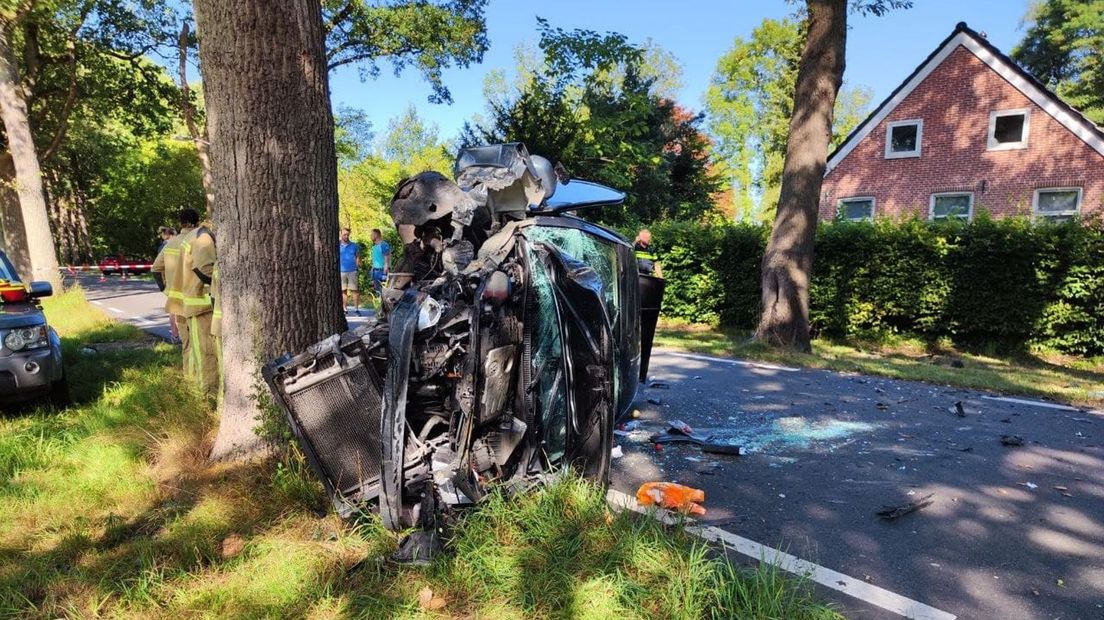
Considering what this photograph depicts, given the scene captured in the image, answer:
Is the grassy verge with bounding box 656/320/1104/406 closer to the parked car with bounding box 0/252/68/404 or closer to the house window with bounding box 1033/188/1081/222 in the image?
the parked car with bounding box 0/252/68/404

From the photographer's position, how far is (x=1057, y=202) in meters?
17.4

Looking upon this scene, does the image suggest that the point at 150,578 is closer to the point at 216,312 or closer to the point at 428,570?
the point at 428,570

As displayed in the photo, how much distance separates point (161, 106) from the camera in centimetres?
1800

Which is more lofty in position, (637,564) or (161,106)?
(161,106)

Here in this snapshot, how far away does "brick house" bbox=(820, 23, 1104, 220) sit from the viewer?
1686cm

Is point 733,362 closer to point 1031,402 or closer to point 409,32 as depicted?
point 1031,402

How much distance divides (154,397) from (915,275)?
11599 millimetres

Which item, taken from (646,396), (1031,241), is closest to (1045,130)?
(1031,241)

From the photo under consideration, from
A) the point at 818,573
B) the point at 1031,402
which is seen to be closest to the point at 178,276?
the point at 818,573

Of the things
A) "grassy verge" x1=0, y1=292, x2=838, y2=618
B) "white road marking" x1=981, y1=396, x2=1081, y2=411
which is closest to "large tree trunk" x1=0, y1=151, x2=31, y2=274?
"grassy verge" x1=0, y1=292, x2=838, y2=618

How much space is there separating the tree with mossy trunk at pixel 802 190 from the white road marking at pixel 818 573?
6.99 metres

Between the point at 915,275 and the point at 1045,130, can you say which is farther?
the point at 1045,130

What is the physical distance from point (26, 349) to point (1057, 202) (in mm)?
22569

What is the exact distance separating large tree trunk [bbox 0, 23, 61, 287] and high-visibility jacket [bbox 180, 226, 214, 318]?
33.3ft
